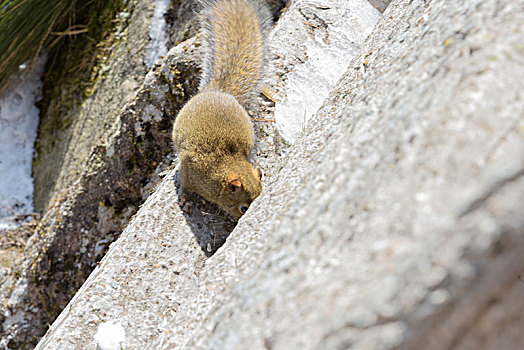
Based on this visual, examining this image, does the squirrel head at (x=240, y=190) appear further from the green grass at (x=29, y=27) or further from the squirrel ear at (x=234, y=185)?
the green grass at (x=29, y=27)

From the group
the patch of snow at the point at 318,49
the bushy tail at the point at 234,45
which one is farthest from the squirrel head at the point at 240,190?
the bushy tail at the point at 234,45

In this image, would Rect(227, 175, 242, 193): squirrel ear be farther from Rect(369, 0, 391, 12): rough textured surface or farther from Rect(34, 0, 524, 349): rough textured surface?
Result: Rect(369, 0, 391, 12): rough textured surface

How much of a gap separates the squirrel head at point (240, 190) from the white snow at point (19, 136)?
3580mm

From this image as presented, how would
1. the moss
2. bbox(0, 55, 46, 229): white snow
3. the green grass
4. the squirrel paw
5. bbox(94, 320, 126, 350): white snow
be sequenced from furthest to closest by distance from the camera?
1. bbox(0, 55, 46, 229): white snow
2. the moss
3. the green grass
4. the squirrel paw
5. bbox(94, 320, 126, 350): white snow

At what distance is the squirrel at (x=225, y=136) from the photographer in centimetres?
245

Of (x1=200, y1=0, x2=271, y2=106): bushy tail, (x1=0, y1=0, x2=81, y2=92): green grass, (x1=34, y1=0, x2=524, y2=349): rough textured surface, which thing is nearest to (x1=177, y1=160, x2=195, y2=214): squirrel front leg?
(x1=200, y1=0, x2=271, y2=106): bushy tail

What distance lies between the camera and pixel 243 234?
1.78 meters

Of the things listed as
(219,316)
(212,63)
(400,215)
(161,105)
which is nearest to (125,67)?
(161,105)

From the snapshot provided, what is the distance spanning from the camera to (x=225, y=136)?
8.18ft

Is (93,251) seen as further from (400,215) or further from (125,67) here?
(400,215)

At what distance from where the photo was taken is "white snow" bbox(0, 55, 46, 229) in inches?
193

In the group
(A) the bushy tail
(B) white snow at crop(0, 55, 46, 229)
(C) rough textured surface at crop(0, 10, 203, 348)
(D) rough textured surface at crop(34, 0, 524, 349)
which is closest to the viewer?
(D) rough textured surface at crop(34, 0, 524, 349)

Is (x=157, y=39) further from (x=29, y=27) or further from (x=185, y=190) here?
(x=185, y=190)

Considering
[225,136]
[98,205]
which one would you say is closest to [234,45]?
[225,136]
